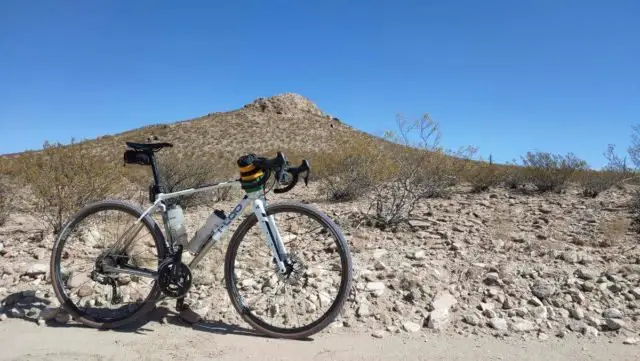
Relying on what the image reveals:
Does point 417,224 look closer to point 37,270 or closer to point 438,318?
point 438,318

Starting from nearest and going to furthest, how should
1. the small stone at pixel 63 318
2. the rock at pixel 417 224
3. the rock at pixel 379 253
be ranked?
1. the small stone at pixel 63 318
2. the rock at pixel 379 253
3. the rock at pixel 417 224

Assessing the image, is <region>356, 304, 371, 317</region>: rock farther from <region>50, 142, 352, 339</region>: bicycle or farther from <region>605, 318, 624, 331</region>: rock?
<region>605, 318, 624, 331</region>: rock

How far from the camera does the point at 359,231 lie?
20.3 feet

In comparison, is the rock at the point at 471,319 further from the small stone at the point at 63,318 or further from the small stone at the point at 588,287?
the small stone at the point at 63,318

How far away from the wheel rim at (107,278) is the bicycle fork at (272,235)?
0.93 meters

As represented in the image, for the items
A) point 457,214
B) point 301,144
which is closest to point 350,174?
point 457,214

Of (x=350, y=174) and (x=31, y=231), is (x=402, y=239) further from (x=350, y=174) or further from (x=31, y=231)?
(x=31, y=231)

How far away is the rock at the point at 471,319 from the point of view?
362cm

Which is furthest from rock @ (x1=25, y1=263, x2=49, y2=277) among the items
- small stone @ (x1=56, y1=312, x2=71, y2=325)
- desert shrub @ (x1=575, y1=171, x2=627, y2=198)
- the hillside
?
the hillside

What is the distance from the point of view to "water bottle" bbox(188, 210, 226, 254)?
3473mm

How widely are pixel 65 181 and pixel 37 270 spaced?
2.38 m

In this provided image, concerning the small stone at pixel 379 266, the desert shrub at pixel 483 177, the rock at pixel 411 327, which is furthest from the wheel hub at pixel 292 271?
the desert shrub at pixel 483 177

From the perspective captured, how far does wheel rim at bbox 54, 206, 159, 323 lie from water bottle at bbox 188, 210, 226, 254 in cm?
38

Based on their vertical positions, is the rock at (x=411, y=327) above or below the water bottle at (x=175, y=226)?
below
